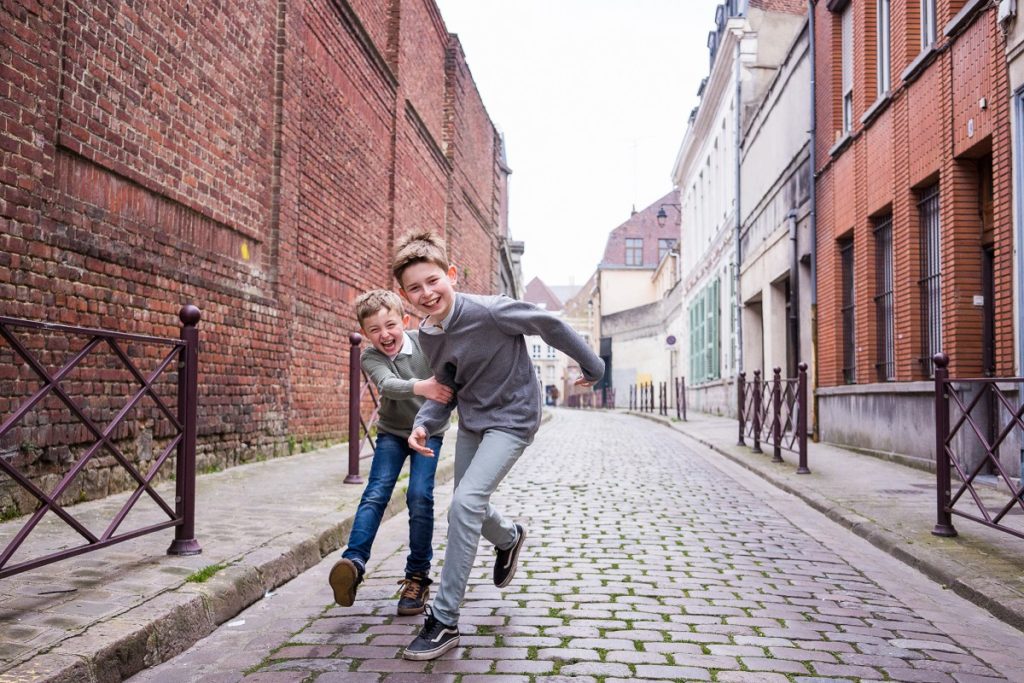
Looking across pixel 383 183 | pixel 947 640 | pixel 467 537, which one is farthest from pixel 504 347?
pixel 383 183

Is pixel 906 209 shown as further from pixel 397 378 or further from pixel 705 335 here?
pixel 705 335

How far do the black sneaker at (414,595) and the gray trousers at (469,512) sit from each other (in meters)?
0.58

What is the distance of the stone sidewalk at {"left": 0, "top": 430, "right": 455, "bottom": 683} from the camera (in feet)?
10.2

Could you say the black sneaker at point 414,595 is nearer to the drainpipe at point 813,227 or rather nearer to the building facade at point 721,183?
the drainpipe at point 813,227

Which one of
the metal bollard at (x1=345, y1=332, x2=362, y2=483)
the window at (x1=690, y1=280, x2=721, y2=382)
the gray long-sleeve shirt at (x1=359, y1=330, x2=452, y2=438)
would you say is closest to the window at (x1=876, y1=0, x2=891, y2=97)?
the metal bollard at (x1=345, y1=332, x2=362, y2=483)

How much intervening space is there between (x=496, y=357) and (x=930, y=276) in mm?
8178

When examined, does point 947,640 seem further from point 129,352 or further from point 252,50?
point 252,50

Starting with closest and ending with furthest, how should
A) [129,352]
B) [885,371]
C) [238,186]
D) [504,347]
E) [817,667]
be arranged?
[817,667] → [504,347] → [129,352] → [238,186] → [885,371]

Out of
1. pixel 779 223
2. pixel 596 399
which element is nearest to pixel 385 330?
pixel 779 223

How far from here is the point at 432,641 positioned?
336 cm

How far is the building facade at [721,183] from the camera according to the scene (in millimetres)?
22562

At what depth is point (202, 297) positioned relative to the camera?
7797mm

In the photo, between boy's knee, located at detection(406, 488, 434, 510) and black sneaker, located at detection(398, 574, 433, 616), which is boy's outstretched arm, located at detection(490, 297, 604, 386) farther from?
black sneaker, located at detection(398, 574, 433, 616)

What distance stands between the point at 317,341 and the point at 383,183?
3.94 metres
